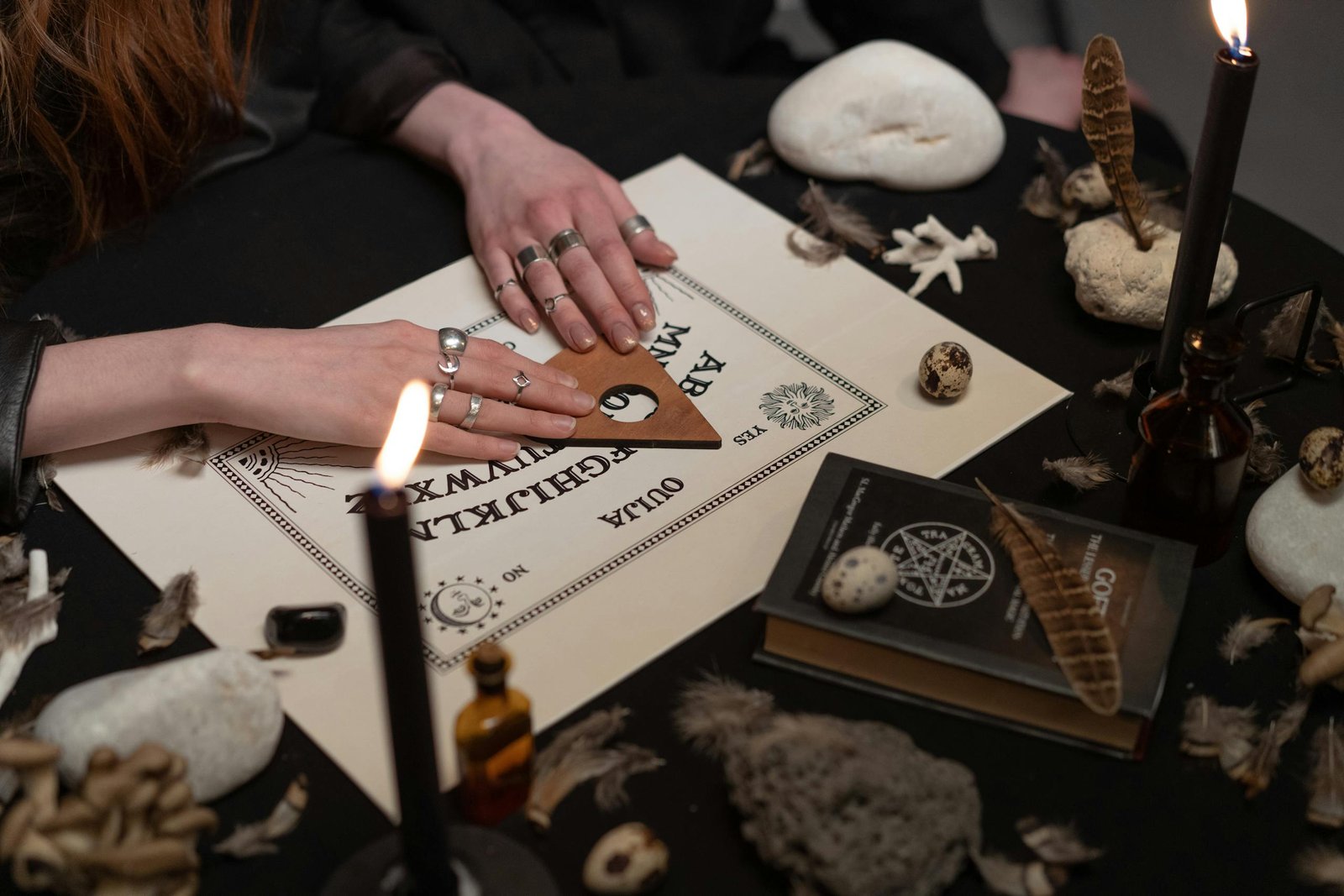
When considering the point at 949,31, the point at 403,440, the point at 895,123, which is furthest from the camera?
the point at 949,31

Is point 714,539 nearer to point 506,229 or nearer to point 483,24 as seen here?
point 506,229

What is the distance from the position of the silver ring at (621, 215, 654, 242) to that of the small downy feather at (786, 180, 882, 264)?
159 millimetres

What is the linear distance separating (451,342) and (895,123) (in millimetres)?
580

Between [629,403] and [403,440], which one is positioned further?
[629,403]

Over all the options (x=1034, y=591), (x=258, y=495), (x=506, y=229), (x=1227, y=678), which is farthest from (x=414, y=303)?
(x=1227, y=678)

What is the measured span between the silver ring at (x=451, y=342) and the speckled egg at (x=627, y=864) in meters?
0.51

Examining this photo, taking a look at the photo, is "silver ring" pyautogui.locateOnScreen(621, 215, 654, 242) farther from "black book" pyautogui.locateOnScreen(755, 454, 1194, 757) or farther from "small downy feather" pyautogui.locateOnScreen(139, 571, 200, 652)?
"small downy feather" pyautogui.locateOnScreen(139, 571, 200, 652)

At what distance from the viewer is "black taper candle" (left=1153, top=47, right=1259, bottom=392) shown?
88cm

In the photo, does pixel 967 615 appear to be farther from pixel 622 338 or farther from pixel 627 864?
pixel 622 338

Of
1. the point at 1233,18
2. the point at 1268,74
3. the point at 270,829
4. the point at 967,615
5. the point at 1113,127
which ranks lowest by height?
the point at 1268,74

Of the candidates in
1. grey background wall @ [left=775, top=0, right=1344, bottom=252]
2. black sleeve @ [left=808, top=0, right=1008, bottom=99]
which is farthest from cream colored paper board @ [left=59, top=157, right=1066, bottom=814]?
grey background wall @ [left=775, top=0, right=1344, bottom=252]

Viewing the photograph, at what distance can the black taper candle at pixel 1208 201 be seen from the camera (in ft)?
2.88

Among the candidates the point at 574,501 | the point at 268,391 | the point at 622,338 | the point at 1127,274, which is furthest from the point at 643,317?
the point at 1127,274

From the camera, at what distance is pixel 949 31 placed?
1.79 m
